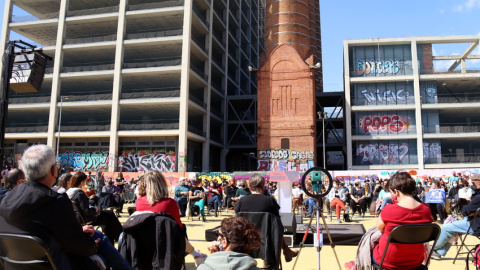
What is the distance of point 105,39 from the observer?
122ft

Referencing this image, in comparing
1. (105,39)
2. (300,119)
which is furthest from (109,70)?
(300,119)

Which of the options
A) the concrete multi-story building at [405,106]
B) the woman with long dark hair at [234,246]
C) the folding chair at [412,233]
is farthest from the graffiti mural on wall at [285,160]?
the woman with long dark hair at [234,246]

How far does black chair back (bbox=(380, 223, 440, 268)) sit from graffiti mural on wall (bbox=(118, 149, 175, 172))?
31751mm

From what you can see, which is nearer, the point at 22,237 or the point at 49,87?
the point at 22,237

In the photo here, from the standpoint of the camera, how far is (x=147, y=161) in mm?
34719

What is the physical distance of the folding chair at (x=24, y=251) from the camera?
261 cm

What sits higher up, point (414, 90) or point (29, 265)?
point (414, 90)

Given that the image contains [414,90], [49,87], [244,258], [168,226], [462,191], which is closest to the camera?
[244,258]

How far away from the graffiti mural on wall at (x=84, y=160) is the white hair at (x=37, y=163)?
34.1 meters

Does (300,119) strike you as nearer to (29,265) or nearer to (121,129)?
(121,129)

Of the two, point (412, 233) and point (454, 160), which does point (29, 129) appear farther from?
point (454, 160)

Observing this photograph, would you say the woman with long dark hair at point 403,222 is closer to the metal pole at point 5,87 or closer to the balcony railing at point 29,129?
the metal pole at point 5,87

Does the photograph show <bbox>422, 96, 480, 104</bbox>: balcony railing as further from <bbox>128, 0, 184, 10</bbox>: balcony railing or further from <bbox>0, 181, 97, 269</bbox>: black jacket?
<bbox>0, 181, 97, 269</bbox>: black jacket

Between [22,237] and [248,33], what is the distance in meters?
58.7
